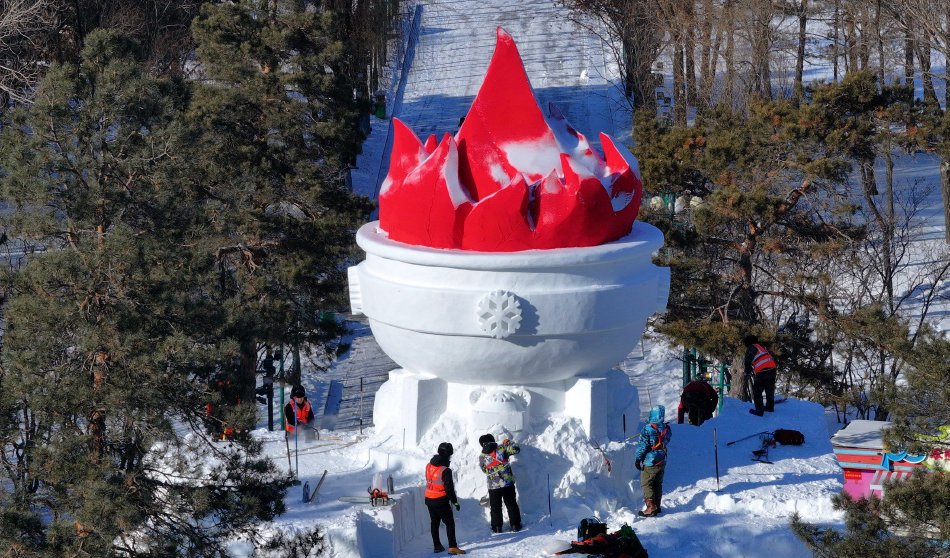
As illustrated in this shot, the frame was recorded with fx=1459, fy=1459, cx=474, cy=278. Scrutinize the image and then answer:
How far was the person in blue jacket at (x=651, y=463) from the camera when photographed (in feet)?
42.7

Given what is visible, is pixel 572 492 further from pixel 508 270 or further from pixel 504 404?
pixel 508 270

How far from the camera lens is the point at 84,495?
1041cm

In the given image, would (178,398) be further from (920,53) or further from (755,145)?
(920,53)

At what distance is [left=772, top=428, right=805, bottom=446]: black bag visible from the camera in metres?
15.1

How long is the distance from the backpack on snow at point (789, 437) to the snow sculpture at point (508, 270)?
2162 millimetres

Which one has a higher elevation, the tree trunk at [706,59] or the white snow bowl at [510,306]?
the tree trunk at [706,59]

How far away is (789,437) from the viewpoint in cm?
1511

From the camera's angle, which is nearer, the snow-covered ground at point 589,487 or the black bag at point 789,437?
the snow-covered ground at point 589,487

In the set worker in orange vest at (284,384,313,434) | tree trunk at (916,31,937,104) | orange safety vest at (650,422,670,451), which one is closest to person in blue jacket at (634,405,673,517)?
orange safety vest at (650,422,670,451)

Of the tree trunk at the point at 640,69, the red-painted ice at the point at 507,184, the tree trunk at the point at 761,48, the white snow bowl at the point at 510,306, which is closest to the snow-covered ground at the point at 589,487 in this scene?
the white snow bowl at the point at 510,306

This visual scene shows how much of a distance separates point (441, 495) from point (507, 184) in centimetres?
285

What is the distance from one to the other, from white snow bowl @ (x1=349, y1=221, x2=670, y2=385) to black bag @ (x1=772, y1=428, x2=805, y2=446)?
7.98ft

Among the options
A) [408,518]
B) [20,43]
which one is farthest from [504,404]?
[20,43]

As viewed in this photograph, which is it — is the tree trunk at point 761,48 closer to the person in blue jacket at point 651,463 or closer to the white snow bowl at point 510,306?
the white snow bowl at point 510,306
